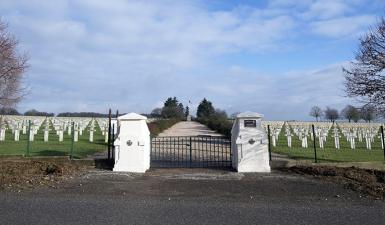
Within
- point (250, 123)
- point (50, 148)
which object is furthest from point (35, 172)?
point (50, 148)

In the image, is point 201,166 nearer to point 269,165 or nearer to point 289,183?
point 269,165

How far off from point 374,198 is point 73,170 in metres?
8.01

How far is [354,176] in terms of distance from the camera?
35.1 feet

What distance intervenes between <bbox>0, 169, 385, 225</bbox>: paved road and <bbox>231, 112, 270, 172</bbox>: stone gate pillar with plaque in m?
1.05

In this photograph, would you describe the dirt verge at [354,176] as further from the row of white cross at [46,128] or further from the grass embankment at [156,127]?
the grass embankment at [156,127]

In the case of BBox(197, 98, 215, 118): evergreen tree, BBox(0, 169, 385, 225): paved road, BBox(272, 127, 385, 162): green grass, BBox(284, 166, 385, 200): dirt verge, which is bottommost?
BBox(0, 169, 385, 225): paved road

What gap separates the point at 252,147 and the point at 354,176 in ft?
9.81

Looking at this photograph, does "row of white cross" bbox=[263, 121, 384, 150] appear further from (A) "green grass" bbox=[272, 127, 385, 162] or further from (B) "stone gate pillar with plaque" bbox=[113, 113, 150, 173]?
(B) "stone gate pillar with plaque" bbox=[113, 113, 150, 173]

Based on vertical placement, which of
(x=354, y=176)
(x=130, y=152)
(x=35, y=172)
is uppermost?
(x=130, y=152)

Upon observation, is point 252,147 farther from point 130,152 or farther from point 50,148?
point 50,148

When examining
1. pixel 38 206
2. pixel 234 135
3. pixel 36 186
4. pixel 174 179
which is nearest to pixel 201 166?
pixel 234 135

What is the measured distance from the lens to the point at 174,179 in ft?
35.3

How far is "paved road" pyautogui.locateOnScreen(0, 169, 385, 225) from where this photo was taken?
6.50 m

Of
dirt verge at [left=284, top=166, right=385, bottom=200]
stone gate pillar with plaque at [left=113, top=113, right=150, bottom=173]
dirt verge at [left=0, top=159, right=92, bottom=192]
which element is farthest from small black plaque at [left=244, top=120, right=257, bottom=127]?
dirt verge at [left=0, top=159, right=92, bottom=192]
